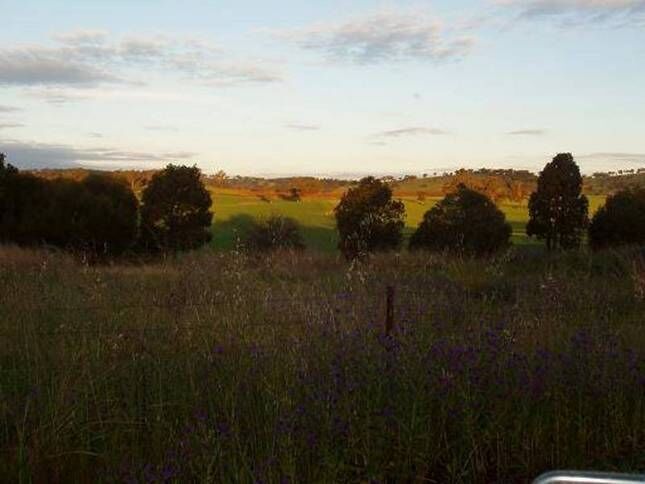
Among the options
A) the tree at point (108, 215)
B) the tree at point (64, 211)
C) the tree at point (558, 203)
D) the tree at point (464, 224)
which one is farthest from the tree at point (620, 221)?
the tree at point (64, 211)

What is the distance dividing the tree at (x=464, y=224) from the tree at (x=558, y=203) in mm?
2759

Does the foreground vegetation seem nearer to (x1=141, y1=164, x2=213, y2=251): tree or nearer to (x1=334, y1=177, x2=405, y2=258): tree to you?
(x1=334, y1=177, x2=405, y2=258): tree

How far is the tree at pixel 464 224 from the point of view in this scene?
35.4m

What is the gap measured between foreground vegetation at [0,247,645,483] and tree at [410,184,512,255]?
2832 cm

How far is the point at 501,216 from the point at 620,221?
5.53 meters

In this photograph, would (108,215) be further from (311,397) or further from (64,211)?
(311,397)

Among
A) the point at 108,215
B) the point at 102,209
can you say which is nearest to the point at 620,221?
the point at 108,215

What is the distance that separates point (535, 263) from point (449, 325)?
Answer: 12.5 meters

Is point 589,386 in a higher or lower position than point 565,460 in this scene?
higher

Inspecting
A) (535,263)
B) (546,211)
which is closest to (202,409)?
(535,263)

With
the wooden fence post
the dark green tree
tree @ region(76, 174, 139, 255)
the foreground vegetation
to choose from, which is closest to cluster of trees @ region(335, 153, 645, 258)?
tree @ region(76, 174, 139, 255)

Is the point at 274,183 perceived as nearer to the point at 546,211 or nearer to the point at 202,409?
the point at 546,211

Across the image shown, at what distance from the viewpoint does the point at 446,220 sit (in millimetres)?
36406

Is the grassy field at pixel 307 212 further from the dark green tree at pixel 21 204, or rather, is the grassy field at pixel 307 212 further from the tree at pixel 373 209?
the dark green tree at pixel 21 204
